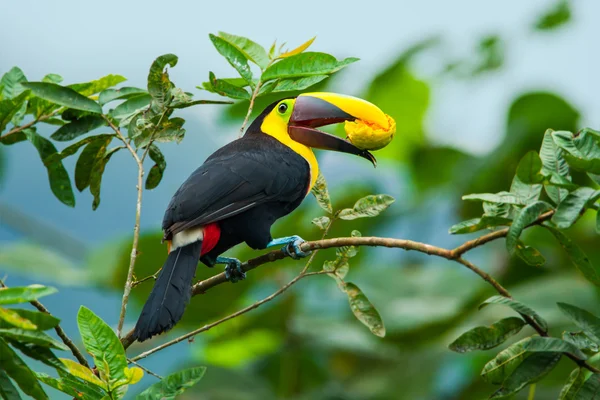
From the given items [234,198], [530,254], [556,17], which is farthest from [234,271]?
[556,17]

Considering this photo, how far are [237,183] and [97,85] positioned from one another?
421 mm

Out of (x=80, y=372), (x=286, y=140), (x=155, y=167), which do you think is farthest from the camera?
(x=286, y=140)

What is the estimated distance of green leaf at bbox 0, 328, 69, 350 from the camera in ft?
3.66

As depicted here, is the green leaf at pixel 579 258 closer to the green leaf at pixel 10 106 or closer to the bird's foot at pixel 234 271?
the bird's foot at pixel 234 271

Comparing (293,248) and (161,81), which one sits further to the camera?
(293,248)

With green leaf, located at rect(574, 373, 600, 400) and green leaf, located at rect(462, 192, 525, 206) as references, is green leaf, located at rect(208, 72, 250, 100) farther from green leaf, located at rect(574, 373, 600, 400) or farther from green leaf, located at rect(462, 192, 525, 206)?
green leaf, located at rect(574, 373, 600, 400)

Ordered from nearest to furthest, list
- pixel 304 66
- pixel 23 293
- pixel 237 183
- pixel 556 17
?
pixel 23 293, pixel 304 66, pixel 237 183, pixel 556 17

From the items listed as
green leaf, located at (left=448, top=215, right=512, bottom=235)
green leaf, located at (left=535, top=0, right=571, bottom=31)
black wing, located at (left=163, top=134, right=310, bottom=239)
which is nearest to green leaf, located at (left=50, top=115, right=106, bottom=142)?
black wing, located at (left=163, top=134, right=310, bottom=239)

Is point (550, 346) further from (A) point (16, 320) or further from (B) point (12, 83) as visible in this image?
(B) point (12, 83)

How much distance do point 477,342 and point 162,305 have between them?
65cm

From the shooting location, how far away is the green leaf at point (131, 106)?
5.79 ft

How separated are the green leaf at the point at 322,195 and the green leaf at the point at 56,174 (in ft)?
1.95

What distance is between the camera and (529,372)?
1.50m

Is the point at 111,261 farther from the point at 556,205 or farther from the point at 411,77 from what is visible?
the point at 556,205
